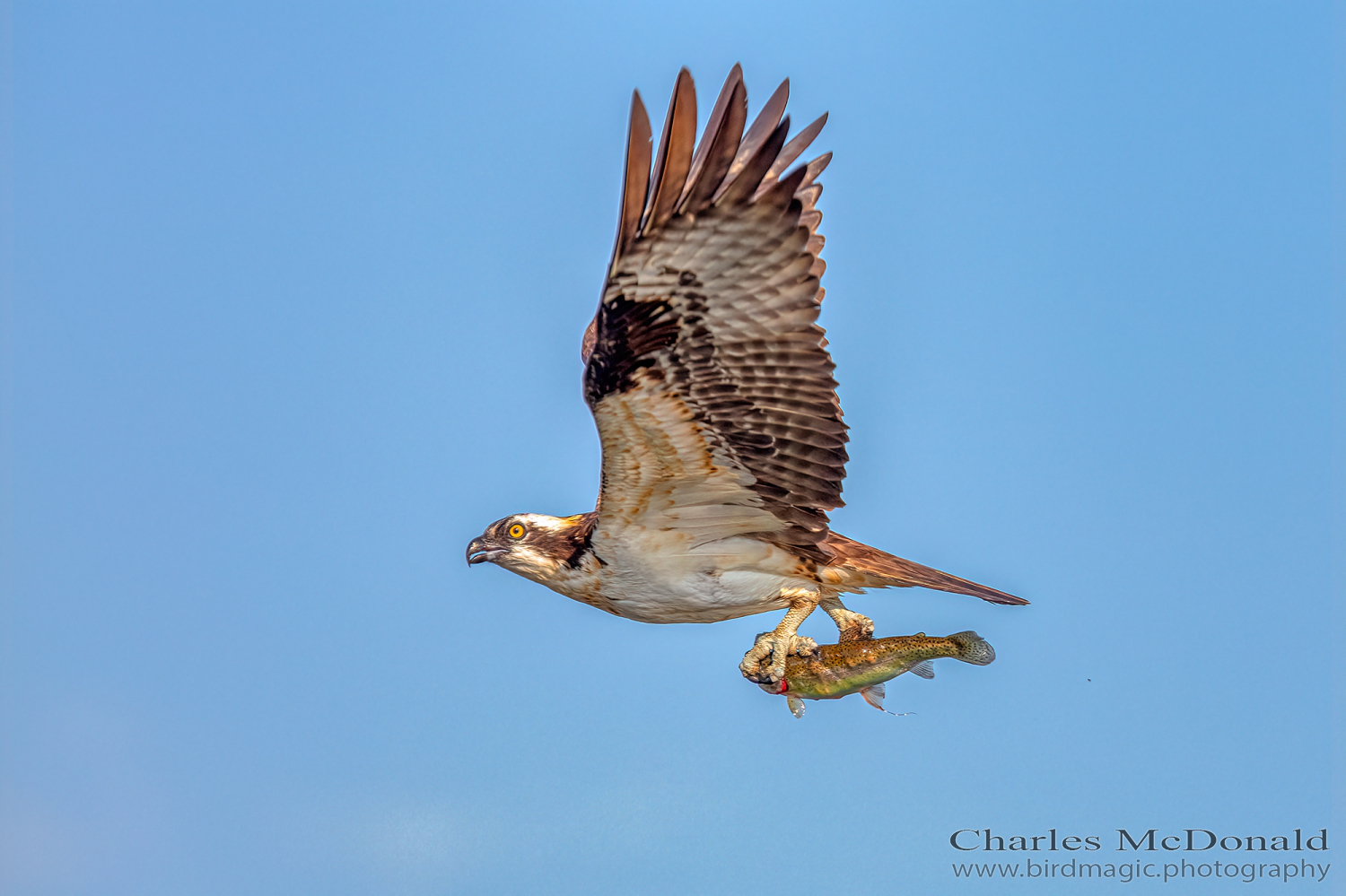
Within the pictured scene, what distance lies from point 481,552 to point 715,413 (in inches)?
88.7

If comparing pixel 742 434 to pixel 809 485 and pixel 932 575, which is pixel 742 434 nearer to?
pixel 809 485

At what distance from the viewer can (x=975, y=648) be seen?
7.66m

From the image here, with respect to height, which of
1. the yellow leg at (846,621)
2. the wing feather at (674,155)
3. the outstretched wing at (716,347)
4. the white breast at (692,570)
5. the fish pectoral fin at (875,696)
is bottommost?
the fish pectoral fin at (875,696)

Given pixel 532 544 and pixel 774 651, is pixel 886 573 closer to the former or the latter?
pixel 774 651

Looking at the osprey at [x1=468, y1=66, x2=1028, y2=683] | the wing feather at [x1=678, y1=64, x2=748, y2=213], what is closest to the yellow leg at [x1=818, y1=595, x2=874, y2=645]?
the osprey at [x1=468, y1=66, x2=1028, y2=683]

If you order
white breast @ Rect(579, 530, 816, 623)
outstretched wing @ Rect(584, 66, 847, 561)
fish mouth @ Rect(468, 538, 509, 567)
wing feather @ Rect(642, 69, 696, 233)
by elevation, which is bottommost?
white breast @ Rect(579, 530, 816, 623)

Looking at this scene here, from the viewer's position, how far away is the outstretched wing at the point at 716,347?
21.6 ft

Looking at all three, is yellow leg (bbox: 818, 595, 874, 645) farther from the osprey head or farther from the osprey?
the osprey head

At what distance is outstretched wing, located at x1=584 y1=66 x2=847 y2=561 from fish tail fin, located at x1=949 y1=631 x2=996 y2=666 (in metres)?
1.04

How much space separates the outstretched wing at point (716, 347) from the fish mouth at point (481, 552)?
0.96 meters

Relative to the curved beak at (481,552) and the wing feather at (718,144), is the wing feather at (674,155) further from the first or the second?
the curved beak at (481,552)

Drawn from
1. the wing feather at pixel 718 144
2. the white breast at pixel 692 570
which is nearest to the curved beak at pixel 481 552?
the white breast at pixel 692 570

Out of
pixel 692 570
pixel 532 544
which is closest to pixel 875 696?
pixel 692 570

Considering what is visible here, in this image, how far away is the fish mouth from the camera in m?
8.71
